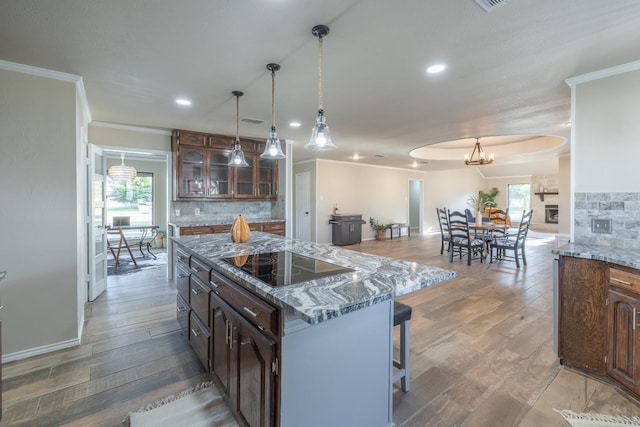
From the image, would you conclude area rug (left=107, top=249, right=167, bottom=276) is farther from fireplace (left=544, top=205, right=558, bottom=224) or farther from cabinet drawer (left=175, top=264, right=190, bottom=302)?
fireplace (left=544, top=205, right=558, bottom=224)

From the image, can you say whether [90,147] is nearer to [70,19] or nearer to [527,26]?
[70,19]

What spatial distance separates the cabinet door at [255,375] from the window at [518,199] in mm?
13739

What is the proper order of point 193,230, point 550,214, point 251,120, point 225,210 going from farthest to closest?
point 550,214 → point 225,210 → point 193,230 → point 251,120

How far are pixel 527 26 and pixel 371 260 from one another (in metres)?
1.81

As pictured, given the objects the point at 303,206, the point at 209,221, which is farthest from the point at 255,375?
the point at 303,206

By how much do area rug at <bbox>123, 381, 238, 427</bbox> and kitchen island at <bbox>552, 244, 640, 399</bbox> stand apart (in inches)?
97.2

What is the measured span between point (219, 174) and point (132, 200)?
15.3 feet

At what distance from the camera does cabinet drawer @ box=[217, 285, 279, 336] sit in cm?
118

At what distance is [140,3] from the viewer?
5.39 ft

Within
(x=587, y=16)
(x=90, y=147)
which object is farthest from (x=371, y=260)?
(x=90, y=147)

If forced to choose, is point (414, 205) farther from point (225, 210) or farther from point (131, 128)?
point (131, 128)

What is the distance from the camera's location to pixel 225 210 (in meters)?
5.21

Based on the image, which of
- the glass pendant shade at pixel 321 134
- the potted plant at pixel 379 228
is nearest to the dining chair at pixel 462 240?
the potted plant at pixel 379 228

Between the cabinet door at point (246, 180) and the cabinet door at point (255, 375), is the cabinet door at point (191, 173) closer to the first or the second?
the cabinet door at point (246, 180)
